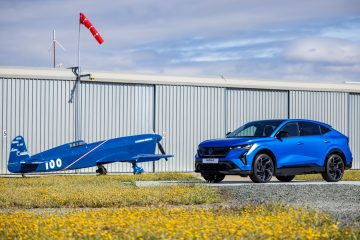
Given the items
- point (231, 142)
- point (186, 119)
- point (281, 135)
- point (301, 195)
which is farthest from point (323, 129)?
point (186, 119)

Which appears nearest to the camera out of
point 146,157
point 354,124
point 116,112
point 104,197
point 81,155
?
point 104,197

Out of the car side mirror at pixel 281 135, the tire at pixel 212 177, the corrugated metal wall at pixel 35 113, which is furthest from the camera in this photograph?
the corrugated metal wall at pixel 35 113

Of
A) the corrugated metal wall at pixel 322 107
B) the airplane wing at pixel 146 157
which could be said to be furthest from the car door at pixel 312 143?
the corrugated metal wall at pixel 322 107

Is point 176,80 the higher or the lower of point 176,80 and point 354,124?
the higher

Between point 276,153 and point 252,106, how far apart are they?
14.1 metres

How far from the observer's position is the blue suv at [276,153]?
18.8 m

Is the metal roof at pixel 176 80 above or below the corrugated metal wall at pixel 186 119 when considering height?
above

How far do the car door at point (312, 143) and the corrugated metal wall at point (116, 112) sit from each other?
35.6 ft

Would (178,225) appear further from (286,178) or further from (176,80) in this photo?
(176,80)

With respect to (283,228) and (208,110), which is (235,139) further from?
(208,110)

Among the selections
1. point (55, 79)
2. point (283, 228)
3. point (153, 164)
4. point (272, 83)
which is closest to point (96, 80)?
point (55, 79)

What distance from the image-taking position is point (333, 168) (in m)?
20.6

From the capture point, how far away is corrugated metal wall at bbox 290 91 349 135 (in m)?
34.4

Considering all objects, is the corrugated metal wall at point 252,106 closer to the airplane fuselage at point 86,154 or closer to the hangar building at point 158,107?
the hangar building at point 158,107
